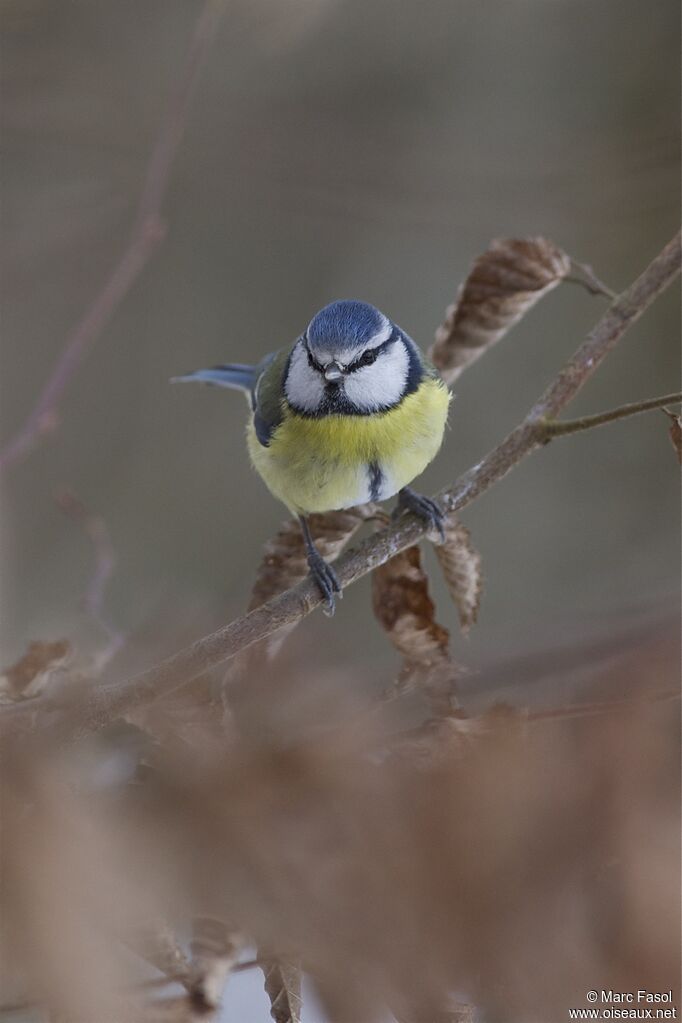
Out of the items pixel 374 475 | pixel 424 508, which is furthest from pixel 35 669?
pixel 374 475

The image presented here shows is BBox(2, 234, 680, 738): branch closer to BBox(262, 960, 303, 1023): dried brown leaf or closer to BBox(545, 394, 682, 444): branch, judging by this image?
BBox(545, 394, 682, 444): branch

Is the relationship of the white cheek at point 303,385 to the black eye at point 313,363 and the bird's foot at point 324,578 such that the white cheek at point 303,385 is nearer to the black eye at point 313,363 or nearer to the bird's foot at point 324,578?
the black eye at point 313,363

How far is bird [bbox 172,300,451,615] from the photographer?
1276mm

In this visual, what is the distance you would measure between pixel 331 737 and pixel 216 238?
7.82 ft

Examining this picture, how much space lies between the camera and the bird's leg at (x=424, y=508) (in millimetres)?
1058

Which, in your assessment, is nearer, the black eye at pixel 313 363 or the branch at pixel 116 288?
the branch at pixel 116 288

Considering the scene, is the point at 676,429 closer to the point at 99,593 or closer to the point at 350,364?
the point at 350,364

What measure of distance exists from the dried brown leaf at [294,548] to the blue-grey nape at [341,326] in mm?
222

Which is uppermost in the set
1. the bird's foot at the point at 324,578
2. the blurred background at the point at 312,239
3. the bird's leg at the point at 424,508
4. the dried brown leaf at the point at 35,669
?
the blurred background at the point at 312,239

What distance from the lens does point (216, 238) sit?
2.77 meters

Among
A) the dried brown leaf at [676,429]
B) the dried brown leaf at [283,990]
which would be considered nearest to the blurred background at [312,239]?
the dried brown leaf at [676,429]

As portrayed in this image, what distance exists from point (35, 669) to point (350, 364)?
0.65 metres

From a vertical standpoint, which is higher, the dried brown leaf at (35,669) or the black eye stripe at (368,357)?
the black eye stripe at (368,357)

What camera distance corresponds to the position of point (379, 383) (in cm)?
134
